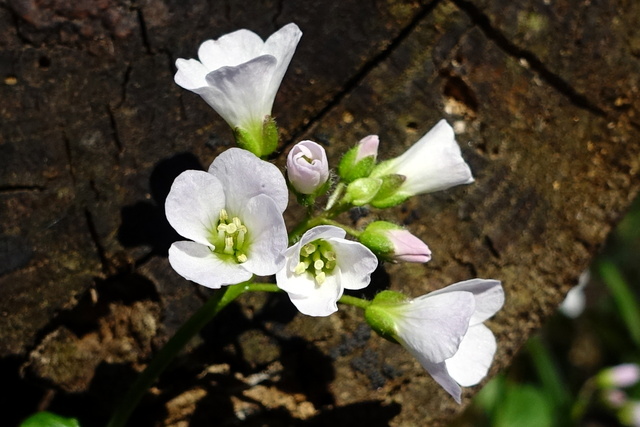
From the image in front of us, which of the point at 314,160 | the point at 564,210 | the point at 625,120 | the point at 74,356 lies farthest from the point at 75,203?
the point at 625,120

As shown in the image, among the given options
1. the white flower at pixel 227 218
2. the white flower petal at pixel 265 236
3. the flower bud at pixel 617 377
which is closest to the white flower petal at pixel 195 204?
the white flower at pixel 227 218

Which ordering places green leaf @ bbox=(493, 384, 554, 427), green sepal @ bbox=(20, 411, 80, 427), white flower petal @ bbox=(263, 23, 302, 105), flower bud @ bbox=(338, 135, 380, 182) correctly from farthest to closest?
green leaf @ bbox=(493, 384, 554, 427)
green sepal @ bbox=(20, 411, 80, 427)
flower bud @ bbox=(338, 135, 380, 182)
white flower petal @ bbox=(263, 23, 302, 105)

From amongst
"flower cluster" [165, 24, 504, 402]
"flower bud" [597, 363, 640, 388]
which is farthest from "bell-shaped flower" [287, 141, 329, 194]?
"flower bud" [597, 363, 640, 388]

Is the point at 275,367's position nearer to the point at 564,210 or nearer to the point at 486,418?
the point at 564,210

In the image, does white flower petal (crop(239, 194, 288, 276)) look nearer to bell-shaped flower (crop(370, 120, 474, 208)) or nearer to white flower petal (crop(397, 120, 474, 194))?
bell-shaped flower (crop(370, 120, 474, 208))

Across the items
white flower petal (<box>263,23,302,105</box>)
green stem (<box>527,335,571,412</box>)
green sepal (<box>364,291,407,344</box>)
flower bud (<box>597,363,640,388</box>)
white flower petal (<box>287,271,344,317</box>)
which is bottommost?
green stem (<box>527,335,571,412</box>)

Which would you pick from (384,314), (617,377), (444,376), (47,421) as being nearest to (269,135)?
(384,314)

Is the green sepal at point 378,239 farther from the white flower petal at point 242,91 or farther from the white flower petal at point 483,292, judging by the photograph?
the white flower petal at point 242,91
